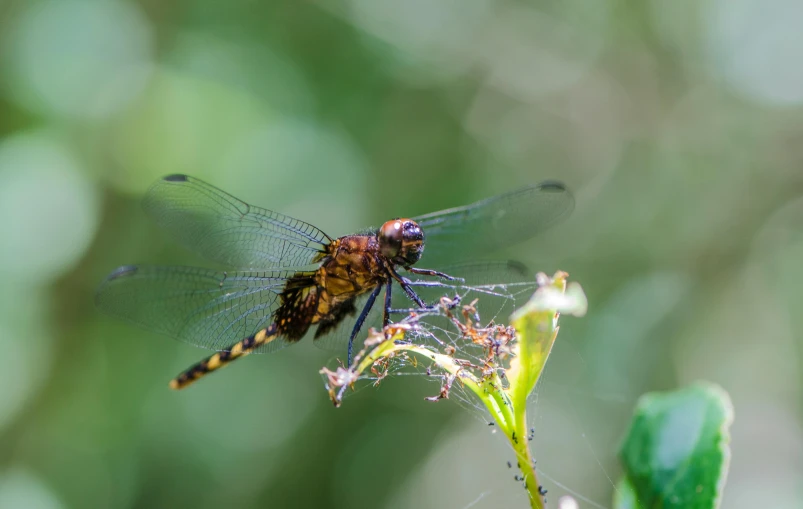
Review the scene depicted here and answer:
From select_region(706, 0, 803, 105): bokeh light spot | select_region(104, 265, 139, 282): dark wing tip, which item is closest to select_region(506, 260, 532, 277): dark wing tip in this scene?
select_region(104, 265, 139, 282): dark wing tip

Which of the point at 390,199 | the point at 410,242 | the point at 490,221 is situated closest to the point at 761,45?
the point at 490,221

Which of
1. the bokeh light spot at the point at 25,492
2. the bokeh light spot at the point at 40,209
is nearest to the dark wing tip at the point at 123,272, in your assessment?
the bokeh light spot at the point at 40,209

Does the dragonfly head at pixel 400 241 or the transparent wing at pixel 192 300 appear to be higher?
the dragonfly head at pixel 400 241

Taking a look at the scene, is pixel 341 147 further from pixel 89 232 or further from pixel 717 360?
pixel 717 360

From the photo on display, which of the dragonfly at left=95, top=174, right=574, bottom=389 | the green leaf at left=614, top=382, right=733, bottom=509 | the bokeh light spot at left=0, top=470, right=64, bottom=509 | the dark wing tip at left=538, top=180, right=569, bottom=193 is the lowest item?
the bokeh light spot at left=0, top=470, right=64, bottom=509

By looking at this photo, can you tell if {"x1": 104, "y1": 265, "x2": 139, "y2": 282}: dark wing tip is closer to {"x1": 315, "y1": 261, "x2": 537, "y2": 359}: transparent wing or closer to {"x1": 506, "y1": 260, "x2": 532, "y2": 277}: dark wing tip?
{"x1": 315, "y1": 261, "x2": 537, "y2": 359}: transparent wing

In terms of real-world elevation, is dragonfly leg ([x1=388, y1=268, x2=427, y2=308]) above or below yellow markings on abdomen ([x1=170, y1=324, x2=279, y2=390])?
above

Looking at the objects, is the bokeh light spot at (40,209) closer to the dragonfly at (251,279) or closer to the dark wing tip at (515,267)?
the dragonfly at (251,279)

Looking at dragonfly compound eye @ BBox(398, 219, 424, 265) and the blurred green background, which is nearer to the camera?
dragonfly compound eye @ BBox(398, 219, 424, 265)
